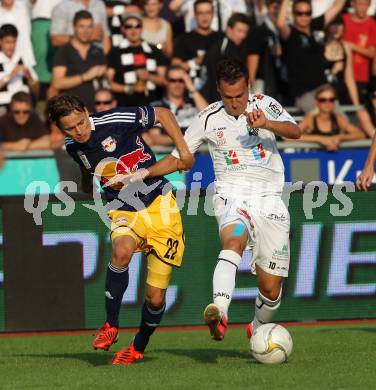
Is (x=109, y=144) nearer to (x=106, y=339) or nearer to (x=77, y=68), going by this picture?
(x=106, y=339)

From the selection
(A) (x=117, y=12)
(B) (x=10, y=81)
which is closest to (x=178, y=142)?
(B) (x=10, y=81)

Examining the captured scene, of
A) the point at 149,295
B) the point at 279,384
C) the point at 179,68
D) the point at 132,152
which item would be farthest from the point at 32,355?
the point at 179,68

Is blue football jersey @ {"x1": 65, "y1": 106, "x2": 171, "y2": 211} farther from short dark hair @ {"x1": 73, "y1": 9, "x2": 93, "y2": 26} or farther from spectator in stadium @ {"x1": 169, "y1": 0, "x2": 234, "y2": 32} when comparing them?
spectator in stadium @ {"x1": 169, "y1": 0, "x2": 234, "y2": 32}

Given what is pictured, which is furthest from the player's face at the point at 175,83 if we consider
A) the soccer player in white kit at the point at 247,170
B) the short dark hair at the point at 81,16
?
the soccer player in white kit at the point at 247,170

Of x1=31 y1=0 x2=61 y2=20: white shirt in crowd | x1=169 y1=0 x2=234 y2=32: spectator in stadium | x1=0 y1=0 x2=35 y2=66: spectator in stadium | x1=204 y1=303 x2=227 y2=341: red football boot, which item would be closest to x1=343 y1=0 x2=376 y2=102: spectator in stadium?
x1=169 y1=0 x2=234 y2=32: spectator in stadium

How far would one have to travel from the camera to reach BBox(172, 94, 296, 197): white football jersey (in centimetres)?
938

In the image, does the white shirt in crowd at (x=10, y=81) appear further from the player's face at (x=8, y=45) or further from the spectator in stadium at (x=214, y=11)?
the spectator in stadium at (x=214, y=11)

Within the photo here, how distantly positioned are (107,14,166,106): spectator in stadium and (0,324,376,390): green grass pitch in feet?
14.8

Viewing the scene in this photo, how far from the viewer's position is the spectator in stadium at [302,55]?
1573 cm

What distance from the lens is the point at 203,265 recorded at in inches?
477

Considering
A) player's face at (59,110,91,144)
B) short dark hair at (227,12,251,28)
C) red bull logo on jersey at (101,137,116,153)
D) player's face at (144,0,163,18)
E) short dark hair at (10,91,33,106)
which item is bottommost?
short dark hair at (10,91,33,106)

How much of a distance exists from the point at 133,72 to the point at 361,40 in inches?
137

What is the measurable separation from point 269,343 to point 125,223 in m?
1.48

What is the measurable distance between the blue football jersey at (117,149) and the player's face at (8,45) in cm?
599
